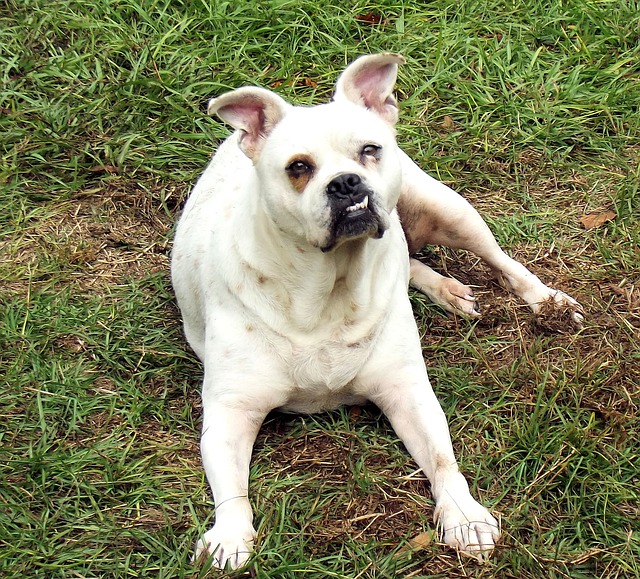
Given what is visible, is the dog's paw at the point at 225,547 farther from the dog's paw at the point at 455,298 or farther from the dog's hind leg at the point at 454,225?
the dog's hind leg at the point at 454,225

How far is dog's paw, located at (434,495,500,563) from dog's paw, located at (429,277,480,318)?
4.27 ft

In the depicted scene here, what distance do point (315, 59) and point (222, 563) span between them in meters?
3.52

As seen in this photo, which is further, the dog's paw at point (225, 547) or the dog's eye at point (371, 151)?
the dog's eye at point (371, 151)

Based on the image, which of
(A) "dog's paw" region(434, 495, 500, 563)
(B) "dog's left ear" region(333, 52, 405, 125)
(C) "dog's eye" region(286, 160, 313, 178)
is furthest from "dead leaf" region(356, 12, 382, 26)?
(A) "dog's paw" region(434, 495, 500, 563)

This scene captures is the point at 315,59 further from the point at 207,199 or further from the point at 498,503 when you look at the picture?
the point at 498,503

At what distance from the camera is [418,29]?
20.9 ft

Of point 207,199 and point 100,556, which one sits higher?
point 207,199

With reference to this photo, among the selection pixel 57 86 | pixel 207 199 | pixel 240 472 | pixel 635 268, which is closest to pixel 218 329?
pixel 240 472

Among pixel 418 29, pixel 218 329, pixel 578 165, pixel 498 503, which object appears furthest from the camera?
pixel 418 29

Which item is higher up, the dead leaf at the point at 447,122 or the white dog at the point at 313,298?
the white dog at the point at 313,298

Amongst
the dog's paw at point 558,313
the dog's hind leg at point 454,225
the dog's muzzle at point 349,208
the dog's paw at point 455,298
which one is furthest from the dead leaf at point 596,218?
the dog's muzzle at point 349,208

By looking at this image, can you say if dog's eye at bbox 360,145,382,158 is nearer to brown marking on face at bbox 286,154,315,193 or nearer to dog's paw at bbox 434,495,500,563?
brown marking on face at bbox 286,154,315,193

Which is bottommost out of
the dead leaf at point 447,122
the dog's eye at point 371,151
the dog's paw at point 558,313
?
the dead leaf at point 447,122

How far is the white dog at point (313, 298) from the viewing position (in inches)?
147
